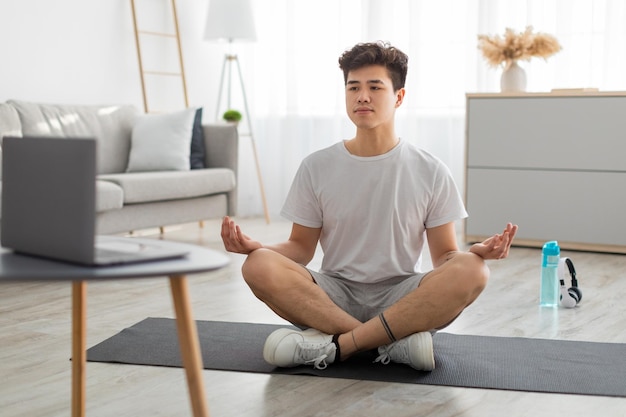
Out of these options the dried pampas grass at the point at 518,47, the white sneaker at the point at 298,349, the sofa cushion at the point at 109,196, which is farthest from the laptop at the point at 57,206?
the dried pampas grass at the point at 518,47

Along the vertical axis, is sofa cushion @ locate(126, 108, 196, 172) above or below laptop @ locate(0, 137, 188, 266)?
below

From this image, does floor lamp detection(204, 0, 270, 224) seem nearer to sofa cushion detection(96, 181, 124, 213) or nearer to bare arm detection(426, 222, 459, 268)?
sofa cushion detection(96, 181, 124, 213)

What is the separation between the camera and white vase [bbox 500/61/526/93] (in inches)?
199

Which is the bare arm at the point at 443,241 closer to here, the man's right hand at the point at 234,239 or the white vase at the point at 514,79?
the man's right hand at the point at 234,239

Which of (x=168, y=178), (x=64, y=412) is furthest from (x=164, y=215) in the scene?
(x=64, y=412)

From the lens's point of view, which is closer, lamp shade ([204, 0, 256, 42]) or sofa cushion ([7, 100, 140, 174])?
sofa cushion ([7, 100, 140, 174])

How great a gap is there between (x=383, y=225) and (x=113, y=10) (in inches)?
155

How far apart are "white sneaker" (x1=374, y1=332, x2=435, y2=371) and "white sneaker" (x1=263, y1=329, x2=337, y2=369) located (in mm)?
162

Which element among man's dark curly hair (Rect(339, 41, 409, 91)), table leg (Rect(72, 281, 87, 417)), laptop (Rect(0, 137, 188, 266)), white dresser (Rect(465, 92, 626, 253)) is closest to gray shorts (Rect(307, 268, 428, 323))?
man's dark curly hair (Rect(339, 41, 409, 91))

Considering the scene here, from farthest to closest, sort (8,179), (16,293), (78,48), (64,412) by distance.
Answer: (78,48) < (16,293) < (64,412) < (8,179)

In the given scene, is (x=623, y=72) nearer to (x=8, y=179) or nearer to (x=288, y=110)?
(x=288, y=110)

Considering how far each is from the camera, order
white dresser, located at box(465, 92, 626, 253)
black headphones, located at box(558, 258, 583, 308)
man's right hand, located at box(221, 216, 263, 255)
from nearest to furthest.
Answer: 1. man's right hand, located at box(221, 216, 263, 255)
2. black headphones, located at box(558, 258, 583, 308)
3. white dresser, located at box(465, 92, 626, 253)

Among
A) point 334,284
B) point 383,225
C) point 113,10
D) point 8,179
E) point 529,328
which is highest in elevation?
point 113,10

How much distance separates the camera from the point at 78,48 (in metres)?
5.69
